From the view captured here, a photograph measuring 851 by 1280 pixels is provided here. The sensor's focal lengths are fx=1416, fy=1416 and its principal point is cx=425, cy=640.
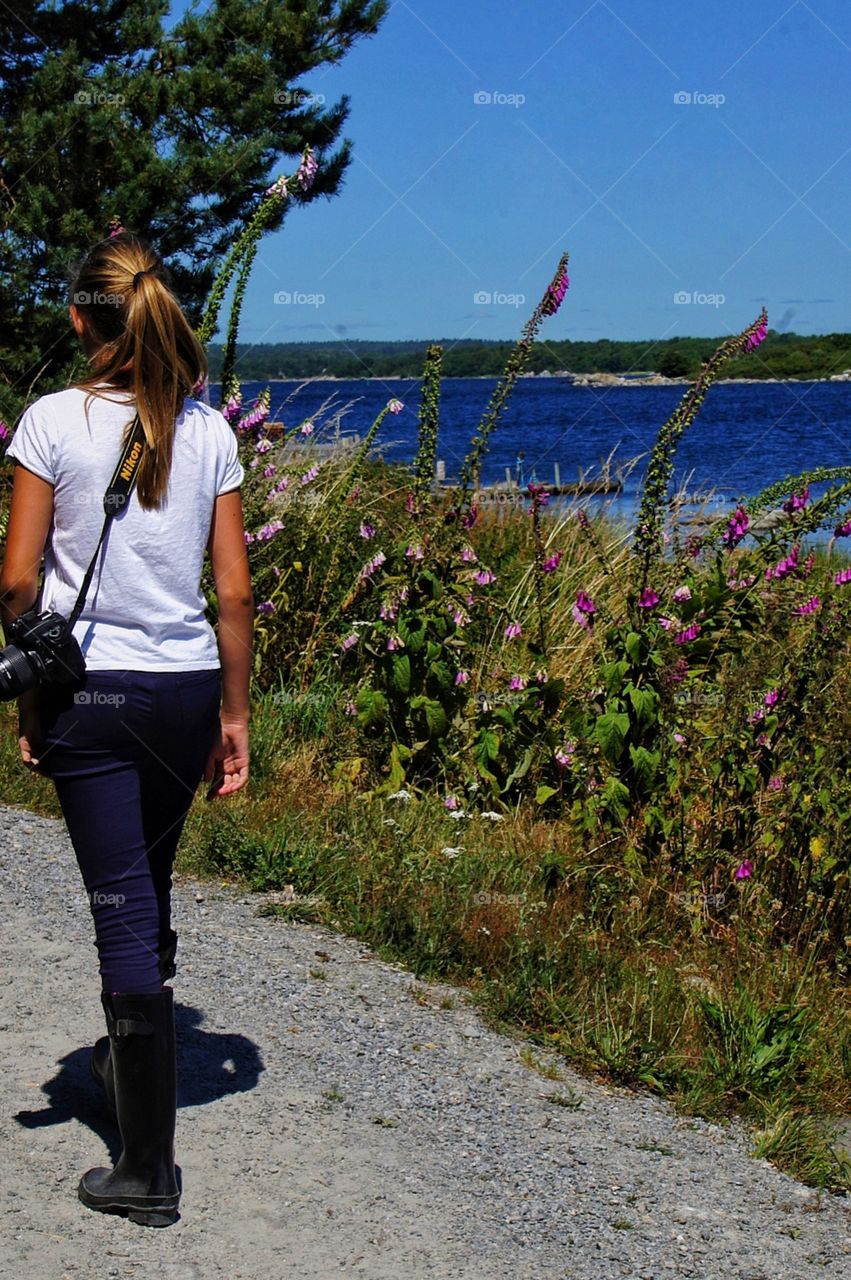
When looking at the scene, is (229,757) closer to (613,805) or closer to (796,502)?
(613,805)

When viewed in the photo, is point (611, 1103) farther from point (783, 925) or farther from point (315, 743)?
point (315, 743)

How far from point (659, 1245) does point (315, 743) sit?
13.2ft

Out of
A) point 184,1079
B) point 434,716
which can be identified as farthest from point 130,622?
point 434,716

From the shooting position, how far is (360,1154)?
3.44m

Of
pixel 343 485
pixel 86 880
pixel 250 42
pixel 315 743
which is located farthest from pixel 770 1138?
pixel 250 42

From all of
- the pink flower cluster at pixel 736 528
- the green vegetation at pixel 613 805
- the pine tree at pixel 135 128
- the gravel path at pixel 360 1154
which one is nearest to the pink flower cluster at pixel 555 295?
the green vegetation at pixel 613 805

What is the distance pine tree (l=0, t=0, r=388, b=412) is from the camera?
12.4m

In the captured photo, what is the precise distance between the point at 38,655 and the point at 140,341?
693mm

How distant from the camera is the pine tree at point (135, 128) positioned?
12.4 meters

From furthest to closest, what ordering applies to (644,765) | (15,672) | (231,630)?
(644,765) → (231,630) → (15,672)

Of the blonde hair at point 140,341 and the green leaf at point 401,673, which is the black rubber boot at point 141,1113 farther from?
the green leaf at point 401,673

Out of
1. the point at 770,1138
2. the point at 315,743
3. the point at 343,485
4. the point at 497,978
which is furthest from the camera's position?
the point at 343,485

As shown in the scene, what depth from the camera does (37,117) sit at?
40.1ft

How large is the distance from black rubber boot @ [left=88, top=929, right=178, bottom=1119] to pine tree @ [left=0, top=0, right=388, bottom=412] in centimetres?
944
